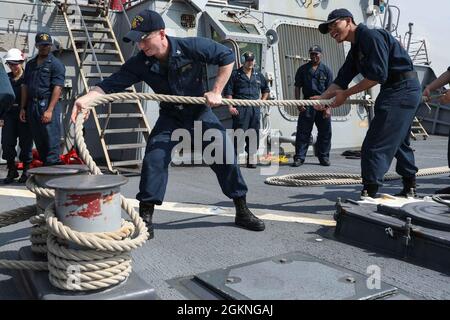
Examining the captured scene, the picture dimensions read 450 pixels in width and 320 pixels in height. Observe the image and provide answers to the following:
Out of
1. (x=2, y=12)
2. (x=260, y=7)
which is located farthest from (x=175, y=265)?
(x=260, y=7)

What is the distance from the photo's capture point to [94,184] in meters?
1.69

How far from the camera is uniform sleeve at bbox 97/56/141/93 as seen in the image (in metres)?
2.69

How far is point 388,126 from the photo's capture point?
9.80 ft

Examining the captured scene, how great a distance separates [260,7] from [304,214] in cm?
471

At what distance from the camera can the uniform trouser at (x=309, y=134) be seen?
6.00m

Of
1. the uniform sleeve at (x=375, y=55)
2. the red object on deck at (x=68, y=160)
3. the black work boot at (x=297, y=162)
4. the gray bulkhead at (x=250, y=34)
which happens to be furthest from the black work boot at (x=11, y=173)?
the uniform sleeve at (x=375, y=55)

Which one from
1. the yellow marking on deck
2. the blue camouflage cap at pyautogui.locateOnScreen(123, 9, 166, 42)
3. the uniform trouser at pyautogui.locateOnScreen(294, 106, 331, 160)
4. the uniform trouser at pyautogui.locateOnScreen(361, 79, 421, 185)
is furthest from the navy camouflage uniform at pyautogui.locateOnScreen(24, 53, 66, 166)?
the uniform trouser at pyautogui.locateOnScreen(361, 79, 421, 185)

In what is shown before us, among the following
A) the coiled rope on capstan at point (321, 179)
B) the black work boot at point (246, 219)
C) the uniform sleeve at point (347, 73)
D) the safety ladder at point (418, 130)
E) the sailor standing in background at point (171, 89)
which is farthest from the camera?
A: the safety ladder at point (418, 130)

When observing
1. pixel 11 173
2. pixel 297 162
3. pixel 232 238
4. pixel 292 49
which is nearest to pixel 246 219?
pixel 232 238

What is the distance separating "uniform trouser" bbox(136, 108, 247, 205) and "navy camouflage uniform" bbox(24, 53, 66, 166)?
7.37 ft

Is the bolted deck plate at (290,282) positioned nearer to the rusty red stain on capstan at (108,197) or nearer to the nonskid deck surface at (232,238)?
the nonskid deck surface at (232,238)

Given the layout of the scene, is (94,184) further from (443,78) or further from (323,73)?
(323,73)

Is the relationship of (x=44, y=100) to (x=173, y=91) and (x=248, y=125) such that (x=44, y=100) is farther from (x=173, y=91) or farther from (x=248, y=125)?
(x=248, y=125)

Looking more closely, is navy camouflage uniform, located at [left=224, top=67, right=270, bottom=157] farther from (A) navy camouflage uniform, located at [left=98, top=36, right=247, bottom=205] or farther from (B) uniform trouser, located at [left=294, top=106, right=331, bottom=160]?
(A) navy camouflage uniform, located at [left=98, top=36, right=247, bottom=205]
